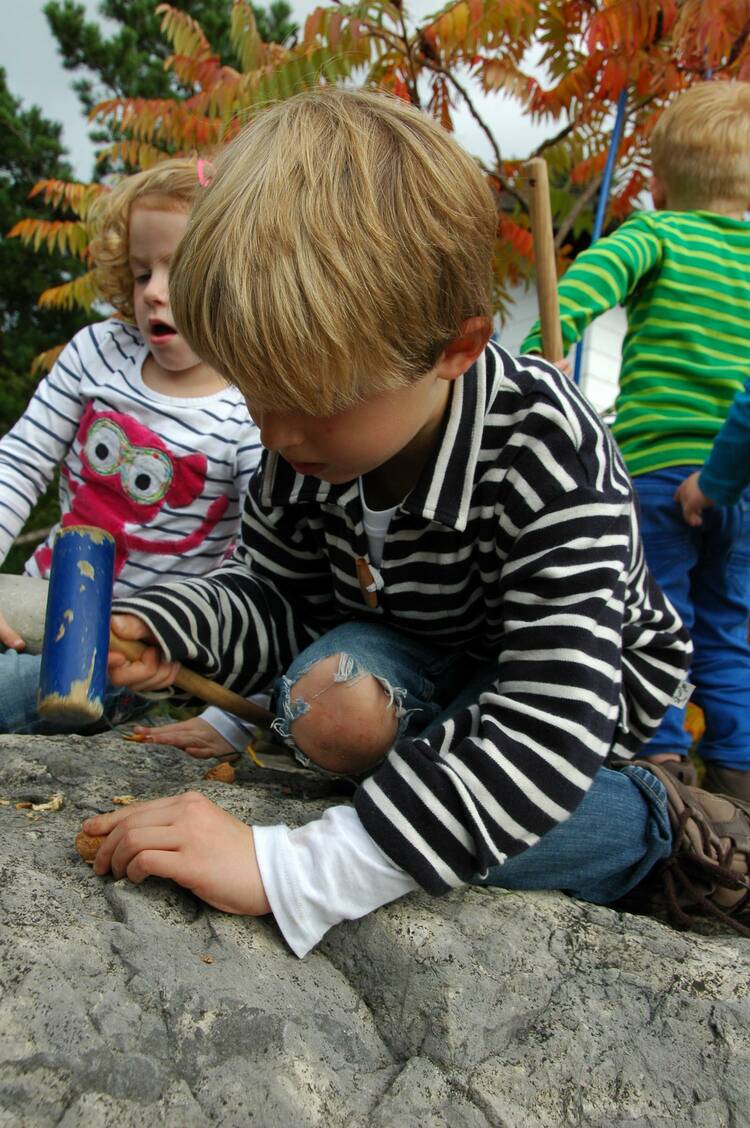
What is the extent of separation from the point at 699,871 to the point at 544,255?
1.62 metres

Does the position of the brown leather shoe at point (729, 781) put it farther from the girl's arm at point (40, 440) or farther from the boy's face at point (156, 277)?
the girl's arm at point (40, 440)

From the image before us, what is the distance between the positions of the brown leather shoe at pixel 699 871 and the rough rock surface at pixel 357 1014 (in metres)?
0.18

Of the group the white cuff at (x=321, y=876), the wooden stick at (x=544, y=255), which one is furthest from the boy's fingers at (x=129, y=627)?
the wooden stick at (x=544, y=255)

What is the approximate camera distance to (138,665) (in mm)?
1851

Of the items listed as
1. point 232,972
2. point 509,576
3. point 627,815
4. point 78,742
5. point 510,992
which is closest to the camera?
point 232,972

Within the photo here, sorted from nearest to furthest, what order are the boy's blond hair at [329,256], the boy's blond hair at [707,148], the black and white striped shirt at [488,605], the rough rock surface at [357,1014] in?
the rough rock surface at [357,1014], the boy's blond hair at [329,256], the black and white striped shirt at [488,605], the boy's blond hair at [707,148]

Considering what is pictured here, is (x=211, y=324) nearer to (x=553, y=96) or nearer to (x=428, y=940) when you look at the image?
(x=428, y=940)

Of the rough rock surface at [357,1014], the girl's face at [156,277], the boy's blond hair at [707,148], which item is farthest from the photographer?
the boy's blond hair at [707,148]

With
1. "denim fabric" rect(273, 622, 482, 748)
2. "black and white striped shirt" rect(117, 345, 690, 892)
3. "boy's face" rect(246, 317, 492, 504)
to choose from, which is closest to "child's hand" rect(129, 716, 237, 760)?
"black and white striped shirt" rect(117, 345, 690, 892)

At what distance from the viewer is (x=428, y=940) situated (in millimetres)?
1467

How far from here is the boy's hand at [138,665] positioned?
1.83 m

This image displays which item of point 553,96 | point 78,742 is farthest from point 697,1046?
point 553,96

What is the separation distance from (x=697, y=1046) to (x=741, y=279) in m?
2.22

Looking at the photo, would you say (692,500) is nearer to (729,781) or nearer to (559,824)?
(729,781)
